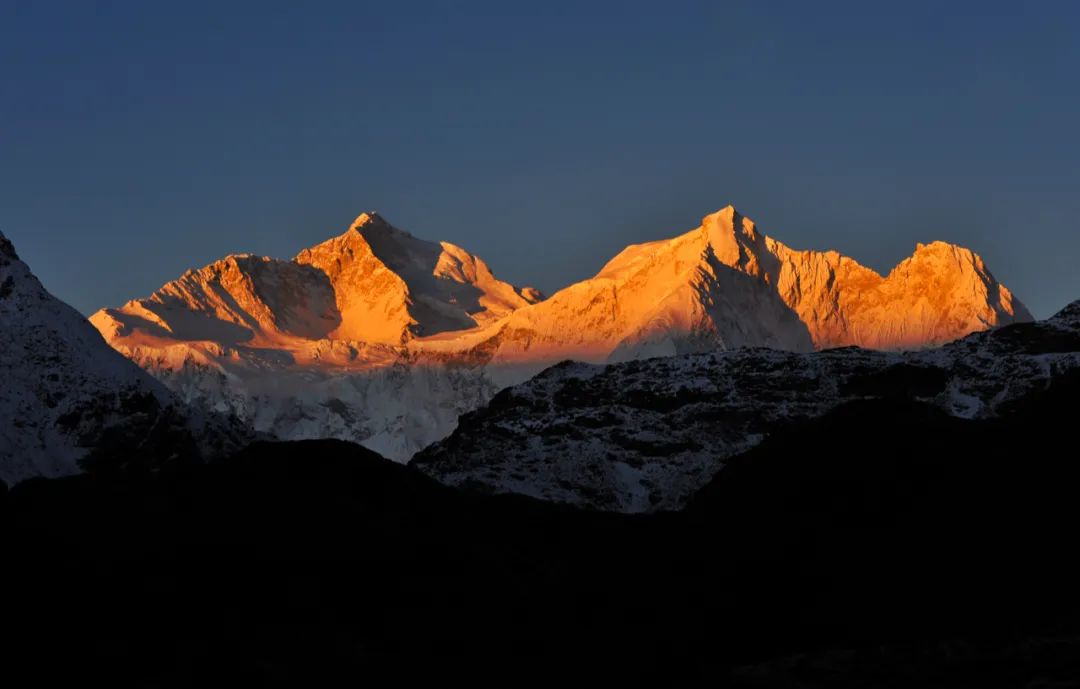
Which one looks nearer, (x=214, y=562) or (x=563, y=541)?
(x=214, y=562)

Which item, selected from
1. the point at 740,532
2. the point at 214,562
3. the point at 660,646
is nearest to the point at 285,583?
the point at 214,562

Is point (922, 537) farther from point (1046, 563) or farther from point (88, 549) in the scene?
point (88, 549)

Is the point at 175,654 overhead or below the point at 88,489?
below

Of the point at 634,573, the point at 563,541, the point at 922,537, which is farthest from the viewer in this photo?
the point at 563,541

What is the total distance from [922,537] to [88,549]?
42393 mm

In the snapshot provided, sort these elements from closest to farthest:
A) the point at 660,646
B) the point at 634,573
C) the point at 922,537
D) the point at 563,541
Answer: the point at 660,646
the point at 922,537
the point at 634,573
the point at 563,541

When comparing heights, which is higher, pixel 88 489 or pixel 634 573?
pixel 88 489

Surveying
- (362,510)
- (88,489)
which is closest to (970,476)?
(362,510)

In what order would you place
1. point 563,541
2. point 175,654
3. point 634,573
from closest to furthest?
point 175,654 → point 634,573 → point 563,541

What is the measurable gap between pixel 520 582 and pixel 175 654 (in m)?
25.2

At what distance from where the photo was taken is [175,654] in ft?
295

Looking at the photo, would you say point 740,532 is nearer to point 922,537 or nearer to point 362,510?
point 922,537

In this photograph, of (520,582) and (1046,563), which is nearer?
(1046,563)

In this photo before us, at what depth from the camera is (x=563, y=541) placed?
142 m
